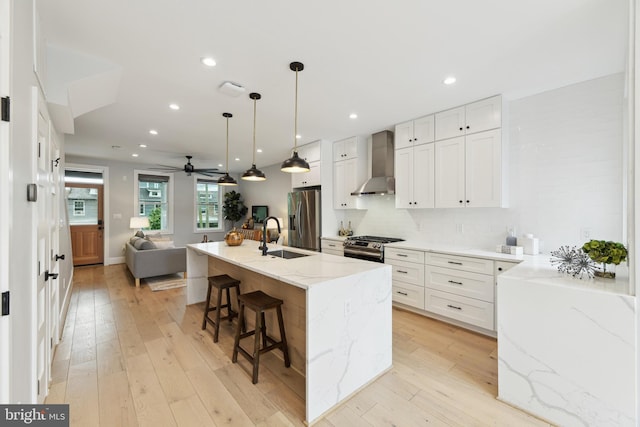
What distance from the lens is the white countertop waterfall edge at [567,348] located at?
1.53 m

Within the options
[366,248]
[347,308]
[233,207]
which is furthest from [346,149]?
[233,207]

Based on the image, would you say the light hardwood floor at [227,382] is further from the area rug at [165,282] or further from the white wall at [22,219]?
the area rug at [165,282]

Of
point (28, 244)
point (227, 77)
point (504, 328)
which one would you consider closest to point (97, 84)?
point (227, 77)

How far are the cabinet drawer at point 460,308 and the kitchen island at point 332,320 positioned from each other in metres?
1.28

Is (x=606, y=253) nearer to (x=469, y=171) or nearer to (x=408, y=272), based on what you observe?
(x=469, y=171)

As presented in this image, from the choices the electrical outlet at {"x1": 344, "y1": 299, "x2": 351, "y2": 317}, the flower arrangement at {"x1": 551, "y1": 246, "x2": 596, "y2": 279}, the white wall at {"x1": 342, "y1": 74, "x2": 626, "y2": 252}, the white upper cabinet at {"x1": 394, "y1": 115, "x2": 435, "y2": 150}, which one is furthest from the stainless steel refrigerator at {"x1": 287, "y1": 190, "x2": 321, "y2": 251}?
the flower arrangement at {"x1": 551, "y1": 246, "x2": 596, "y2": 279}

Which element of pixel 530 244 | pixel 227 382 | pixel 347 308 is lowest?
pixel 227 382

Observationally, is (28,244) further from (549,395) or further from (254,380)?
(549,395)

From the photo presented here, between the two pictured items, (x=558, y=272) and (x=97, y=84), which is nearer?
(x=558, y=272)

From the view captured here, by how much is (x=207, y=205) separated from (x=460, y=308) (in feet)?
25.6

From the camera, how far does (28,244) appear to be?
1.37 meters

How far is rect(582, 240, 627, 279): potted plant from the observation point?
173 centimetres

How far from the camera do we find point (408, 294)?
3.58 meters

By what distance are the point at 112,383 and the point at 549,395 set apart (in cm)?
319
